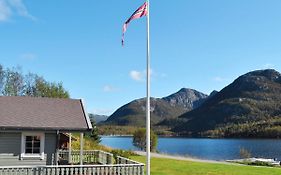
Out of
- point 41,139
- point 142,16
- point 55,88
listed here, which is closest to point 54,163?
point 41,139

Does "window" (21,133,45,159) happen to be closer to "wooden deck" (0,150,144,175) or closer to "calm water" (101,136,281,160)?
"wooden deck" (0,150,144,175)

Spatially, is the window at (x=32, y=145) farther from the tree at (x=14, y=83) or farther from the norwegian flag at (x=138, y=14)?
the tree at (x=14, y=83)

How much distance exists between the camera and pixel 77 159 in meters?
29.2

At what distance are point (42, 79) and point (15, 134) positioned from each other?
45311mm

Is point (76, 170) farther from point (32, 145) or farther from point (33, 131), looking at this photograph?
point (33, 131)

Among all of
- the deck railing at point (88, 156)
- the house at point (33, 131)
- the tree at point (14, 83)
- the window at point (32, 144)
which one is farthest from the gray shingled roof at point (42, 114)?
the tree at point (14, 83)

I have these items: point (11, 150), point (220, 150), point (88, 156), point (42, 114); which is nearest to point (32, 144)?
point (11, 150)

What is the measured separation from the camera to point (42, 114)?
76.7 ft

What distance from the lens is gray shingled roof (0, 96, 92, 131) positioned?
21594 mm

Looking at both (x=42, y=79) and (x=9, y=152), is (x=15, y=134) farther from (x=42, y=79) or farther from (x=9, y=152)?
(x=42, y=79)

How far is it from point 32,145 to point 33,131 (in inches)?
33.2

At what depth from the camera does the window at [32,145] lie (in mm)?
21422

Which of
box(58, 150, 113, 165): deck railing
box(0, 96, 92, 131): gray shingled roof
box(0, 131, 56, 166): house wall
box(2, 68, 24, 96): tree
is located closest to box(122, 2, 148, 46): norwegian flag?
box(0, 96, 92, 131): gray shingled roof

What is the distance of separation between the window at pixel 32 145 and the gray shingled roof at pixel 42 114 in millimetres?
661
